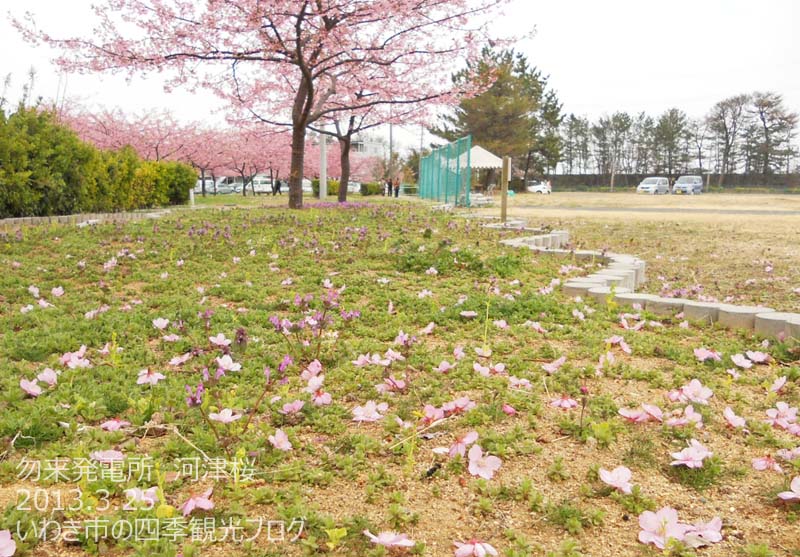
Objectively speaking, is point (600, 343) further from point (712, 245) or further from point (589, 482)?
point (712, 245)

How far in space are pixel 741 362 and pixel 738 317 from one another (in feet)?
2.83

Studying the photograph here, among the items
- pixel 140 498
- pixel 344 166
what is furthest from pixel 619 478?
pixel 344 166

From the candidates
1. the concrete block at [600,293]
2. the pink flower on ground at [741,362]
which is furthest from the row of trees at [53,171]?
the pink flower on ground at [741,362]

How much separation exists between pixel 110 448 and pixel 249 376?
2.28 ft

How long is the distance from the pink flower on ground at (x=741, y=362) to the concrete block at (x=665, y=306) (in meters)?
0.96

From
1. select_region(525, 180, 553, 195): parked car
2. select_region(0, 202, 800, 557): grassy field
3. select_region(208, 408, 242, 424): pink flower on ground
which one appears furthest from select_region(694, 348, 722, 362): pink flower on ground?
select_region(525, 180, 553, 195): parked car

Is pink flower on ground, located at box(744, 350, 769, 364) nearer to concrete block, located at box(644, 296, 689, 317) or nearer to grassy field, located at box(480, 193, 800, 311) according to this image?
concrete block, located at box(644, 296, 689, 317)

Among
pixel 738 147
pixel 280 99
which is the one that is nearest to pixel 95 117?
pixel 280 99

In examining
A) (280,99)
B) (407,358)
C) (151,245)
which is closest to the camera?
(407,358)

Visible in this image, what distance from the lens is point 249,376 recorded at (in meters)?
2.39

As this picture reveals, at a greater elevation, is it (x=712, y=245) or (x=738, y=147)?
(x=738, y=147)

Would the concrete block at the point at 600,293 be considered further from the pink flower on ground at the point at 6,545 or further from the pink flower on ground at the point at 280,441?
the pink flower on ground at the point at 6,545

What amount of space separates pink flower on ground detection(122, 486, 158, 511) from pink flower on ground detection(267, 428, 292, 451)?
1.21 ft

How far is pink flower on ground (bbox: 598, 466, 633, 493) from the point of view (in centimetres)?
154
